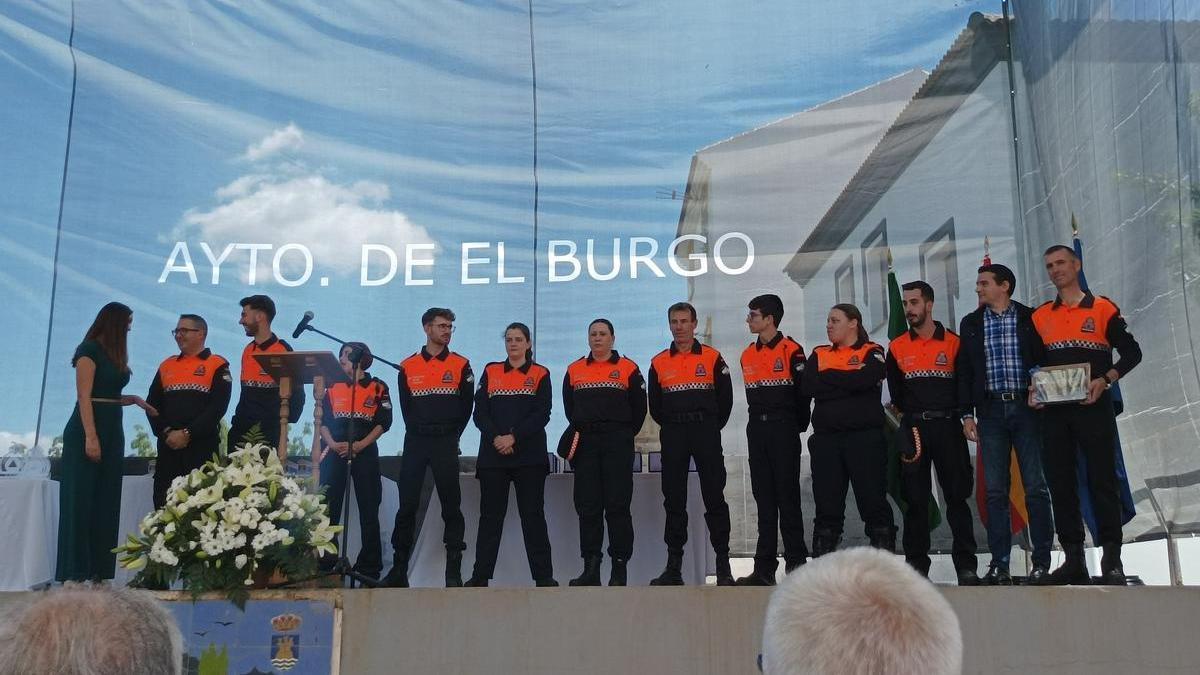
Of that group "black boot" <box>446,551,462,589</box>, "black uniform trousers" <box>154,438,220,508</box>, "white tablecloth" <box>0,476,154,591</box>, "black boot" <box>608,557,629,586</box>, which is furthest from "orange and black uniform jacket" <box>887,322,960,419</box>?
"white tablecloth" <box>0,476,154,591</box>

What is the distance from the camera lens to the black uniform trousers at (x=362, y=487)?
17.9 ft

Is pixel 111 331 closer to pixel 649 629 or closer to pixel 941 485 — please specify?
pixel 649 629

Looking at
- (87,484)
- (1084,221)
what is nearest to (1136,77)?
(1084,221)

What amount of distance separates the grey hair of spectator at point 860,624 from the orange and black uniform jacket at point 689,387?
3795mm

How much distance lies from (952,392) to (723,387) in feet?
3.13

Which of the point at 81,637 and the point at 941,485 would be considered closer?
the point at 81,637

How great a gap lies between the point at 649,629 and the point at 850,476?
1197 millimetres

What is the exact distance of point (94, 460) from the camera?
505 cm

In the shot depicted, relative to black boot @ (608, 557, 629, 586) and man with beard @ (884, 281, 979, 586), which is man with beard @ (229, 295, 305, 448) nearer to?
black boot @ (608, 557, 629, 586)

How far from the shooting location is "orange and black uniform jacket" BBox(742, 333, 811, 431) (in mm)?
5117

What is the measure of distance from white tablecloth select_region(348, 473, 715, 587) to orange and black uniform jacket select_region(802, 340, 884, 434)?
913mm

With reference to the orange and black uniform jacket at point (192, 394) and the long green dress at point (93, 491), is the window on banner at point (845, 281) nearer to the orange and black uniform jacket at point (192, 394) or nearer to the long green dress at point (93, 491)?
the orange and black uniform jacket at point (192, 394)

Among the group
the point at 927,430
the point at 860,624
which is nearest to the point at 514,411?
the point at 927,430

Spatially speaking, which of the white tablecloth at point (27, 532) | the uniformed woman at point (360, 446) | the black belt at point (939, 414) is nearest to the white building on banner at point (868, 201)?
the black belt at point (939, 414)
